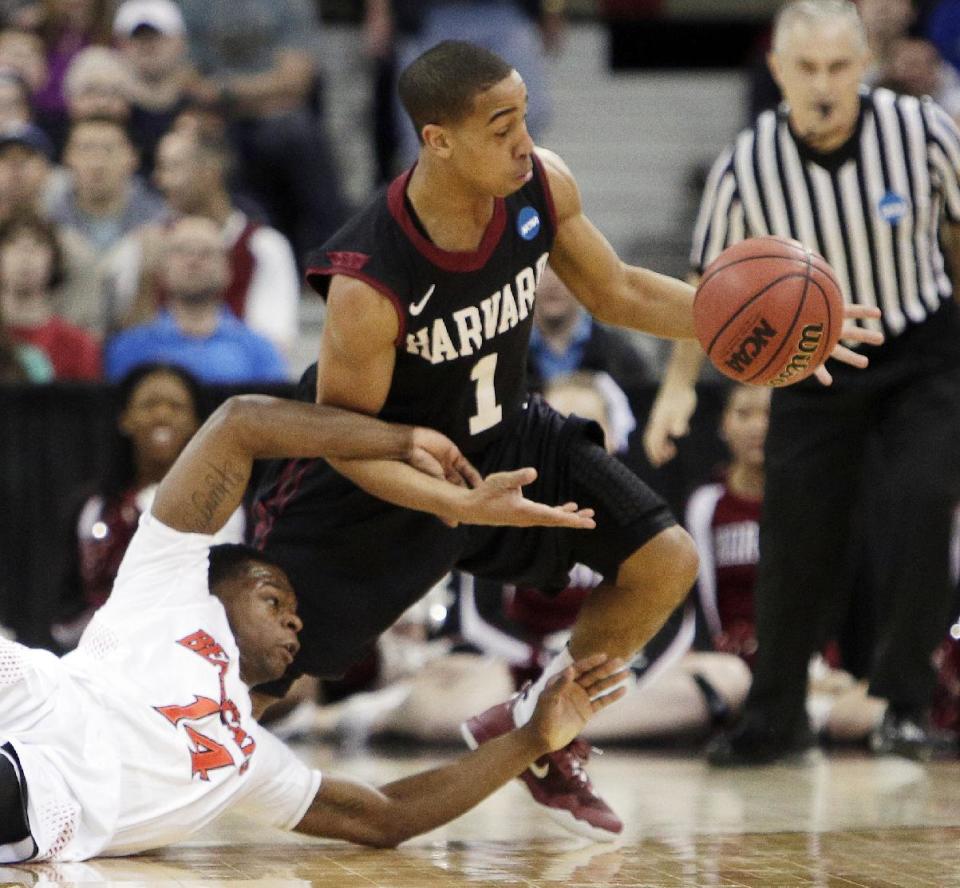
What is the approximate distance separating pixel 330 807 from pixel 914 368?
2.30 m

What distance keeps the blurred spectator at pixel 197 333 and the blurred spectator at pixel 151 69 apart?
62.4 inches

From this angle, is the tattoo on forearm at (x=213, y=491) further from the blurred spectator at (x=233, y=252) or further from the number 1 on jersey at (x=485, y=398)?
the blurred spectator at (x=233, y=252)

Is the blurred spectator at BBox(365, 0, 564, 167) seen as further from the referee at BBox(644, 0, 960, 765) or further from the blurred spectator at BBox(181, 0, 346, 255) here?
the referee at BBox(644, 0, 960, 765)

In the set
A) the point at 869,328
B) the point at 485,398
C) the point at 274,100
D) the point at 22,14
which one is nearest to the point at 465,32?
the point at 274,100

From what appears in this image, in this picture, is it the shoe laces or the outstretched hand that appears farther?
the shoe laces

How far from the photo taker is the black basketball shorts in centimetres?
408

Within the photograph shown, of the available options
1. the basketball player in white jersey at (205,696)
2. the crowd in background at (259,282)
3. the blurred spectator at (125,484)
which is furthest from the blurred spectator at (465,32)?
the basketball player in white jersey at (205,696)

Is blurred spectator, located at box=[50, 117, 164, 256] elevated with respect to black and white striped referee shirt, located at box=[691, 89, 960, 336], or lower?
elevated

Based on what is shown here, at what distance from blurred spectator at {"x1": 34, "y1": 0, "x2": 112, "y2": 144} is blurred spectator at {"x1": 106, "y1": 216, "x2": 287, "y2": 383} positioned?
2.25 meters

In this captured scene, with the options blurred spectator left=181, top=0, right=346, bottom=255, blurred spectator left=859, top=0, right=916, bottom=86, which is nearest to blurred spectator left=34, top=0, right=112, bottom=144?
blurred spectator left=181, top=0, right=346, bottom=255

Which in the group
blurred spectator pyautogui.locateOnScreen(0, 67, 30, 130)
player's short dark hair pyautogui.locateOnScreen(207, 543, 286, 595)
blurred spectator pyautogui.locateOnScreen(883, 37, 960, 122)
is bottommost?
player's short dark hair pyautogui.locateOnScreen(207, 543, 286, 595)

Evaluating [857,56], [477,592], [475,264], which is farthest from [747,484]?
[475,264]

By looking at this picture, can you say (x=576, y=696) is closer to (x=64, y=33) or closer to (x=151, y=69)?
(x=151, y=69)

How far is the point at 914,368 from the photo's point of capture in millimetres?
5164
